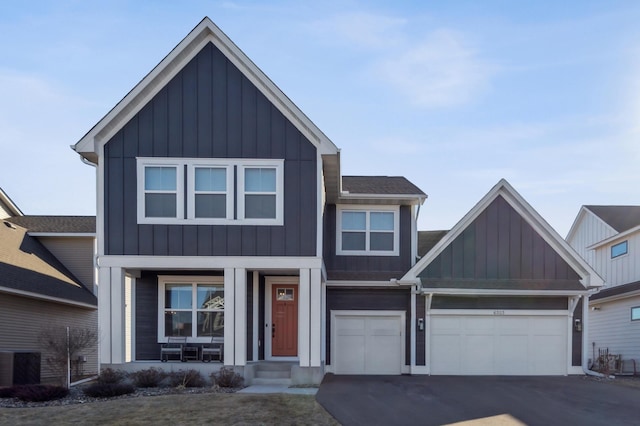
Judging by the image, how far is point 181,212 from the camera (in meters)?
12.1

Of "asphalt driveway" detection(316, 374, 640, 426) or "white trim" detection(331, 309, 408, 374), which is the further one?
"white trim" detection(331, 309, 408, 374)

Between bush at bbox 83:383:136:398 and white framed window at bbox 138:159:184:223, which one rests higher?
white framed window at bbox 138:159:184:223

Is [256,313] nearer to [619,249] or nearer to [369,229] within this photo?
[369,229]

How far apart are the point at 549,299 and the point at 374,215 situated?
19.8ft

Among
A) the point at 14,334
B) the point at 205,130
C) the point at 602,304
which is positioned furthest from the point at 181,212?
the point at 602,304

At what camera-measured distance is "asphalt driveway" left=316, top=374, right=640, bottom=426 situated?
354 inches

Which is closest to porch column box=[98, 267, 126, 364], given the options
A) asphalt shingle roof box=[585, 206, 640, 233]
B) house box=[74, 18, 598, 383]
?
house box=[74, 18, 598, 383]

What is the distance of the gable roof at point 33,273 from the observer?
1517cm

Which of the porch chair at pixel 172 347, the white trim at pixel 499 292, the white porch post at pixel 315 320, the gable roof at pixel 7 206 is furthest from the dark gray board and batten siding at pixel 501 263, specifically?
the gable roof at pixel 7 206

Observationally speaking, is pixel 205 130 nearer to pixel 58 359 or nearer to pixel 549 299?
pixel 58 359

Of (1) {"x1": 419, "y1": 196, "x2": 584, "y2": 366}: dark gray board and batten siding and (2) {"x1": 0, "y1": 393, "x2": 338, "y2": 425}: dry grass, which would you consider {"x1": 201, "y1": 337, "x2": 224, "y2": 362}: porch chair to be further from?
(1) {"x1": 419, "y1": 196, "x2": 584, "y2": 366}: dark gray board and batten siding

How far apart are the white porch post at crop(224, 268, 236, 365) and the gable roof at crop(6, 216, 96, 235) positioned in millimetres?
10404

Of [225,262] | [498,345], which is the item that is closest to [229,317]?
[225,262]

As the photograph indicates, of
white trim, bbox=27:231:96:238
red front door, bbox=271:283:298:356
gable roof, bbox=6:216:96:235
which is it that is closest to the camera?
red front door, bbox=271:283:298:356
